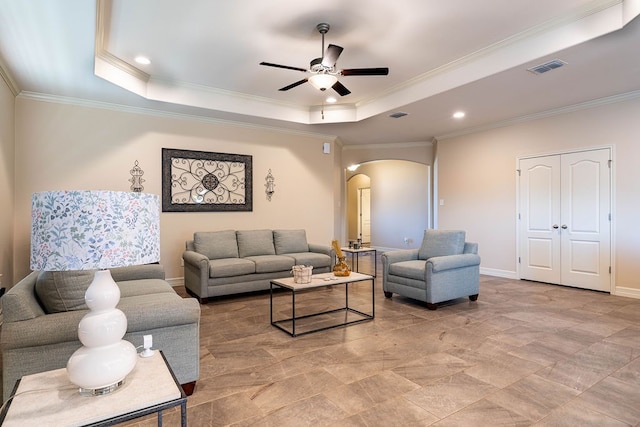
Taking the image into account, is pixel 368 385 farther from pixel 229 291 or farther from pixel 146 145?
pixel 146 145

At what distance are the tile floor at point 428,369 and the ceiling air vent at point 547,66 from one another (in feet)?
8.83

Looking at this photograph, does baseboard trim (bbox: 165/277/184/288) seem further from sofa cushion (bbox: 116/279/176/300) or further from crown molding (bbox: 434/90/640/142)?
crown molding (bbox: 434/90/640/142)

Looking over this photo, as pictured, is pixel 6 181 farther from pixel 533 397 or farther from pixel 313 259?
pixel 533 397

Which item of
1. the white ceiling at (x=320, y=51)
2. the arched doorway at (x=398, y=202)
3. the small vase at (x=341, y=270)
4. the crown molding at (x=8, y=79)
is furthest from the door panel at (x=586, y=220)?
the crown molding at (x=8, y=79)

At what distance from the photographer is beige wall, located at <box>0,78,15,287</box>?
12.7ft

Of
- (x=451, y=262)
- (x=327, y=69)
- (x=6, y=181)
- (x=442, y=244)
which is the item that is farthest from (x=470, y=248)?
(x=6, y=181)

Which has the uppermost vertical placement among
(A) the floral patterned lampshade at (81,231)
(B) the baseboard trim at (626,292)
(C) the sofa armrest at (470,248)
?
(A) the floral patterned lampshade at (81,231)

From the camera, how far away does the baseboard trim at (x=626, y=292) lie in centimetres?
473

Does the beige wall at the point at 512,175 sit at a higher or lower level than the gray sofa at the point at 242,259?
higher

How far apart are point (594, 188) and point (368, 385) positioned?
4723mm

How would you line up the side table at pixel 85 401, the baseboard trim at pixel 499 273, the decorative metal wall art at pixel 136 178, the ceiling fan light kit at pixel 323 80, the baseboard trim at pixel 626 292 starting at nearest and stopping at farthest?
the side table at pixel 85 401, the ceiling fan light kit at pixel 323 80, the baseboard trim at pixel 626 292, the decorative metal wall art at pixel 136 178, the baseboard trim at pixel 499 273

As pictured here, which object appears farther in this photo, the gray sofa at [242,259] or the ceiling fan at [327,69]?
the gray sofa at [242,259]

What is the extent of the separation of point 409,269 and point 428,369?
1849mm

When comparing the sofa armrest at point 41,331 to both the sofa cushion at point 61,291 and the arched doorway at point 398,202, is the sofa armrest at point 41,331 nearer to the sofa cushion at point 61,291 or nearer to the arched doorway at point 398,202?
the sofa cushion at point 61,291
